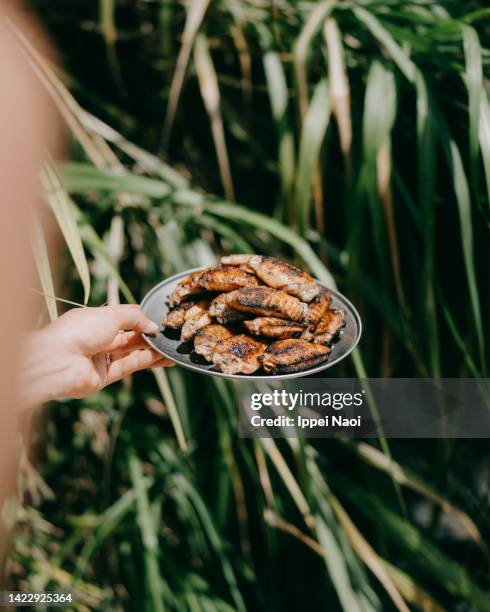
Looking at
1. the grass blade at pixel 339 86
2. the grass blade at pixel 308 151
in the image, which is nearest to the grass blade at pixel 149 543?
the grass blade at pixel 308 151

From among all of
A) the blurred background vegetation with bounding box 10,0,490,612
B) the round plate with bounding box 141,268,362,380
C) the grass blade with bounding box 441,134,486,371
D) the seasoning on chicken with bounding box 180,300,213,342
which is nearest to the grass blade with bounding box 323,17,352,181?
the blurred background vegetation with bounding box 10,0,490,612

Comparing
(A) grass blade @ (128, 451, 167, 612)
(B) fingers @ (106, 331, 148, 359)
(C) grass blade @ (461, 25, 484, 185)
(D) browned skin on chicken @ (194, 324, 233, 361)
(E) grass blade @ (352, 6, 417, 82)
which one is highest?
(E) grass blade @ (352, 6, 417, 82)

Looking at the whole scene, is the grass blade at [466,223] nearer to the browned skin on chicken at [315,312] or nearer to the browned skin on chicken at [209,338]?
the browned skin on chicken at [315,312]

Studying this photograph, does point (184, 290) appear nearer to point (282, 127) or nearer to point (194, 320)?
point (194, 320)

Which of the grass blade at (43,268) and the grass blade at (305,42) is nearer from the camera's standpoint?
the grass blade at (43,268)

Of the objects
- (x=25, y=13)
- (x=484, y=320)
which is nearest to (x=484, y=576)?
(x=484, y=320)

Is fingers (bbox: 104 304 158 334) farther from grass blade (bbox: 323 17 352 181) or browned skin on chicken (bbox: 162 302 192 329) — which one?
grass blade (bbox: 323 17 352 181)
